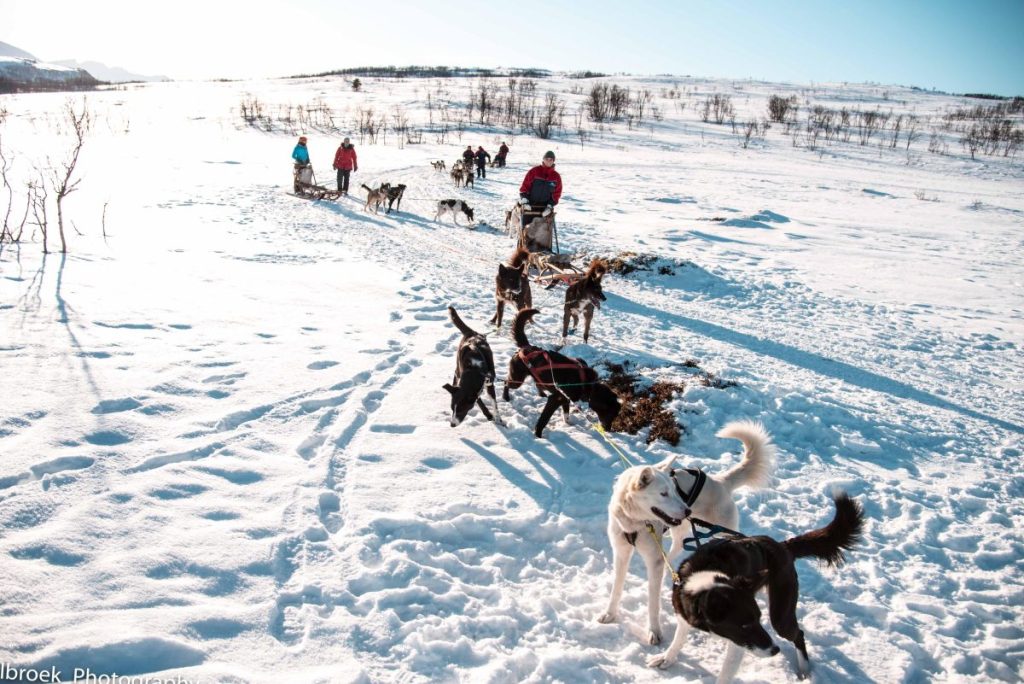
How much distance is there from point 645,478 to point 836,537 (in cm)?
94

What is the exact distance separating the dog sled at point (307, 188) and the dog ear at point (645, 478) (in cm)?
1407

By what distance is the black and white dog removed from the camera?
45.0 feet

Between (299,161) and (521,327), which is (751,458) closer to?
(521,327)

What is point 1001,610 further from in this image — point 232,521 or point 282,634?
point 232,521

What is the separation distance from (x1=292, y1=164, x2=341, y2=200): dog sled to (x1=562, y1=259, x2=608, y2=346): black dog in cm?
1043

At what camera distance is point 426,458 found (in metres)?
4.50

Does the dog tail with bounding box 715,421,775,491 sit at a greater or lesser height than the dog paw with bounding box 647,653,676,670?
greater

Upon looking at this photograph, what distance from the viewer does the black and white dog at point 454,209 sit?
45.0 ft

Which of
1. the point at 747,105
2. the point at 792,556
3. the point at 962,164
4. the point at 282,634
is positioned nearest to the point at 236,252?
the point at 282,634

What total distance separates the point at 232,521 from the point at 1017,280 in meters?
12.5

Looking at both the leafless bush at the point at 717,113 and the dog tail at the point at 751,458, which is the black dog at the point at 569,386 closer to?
the dog tail at the point at 751,458

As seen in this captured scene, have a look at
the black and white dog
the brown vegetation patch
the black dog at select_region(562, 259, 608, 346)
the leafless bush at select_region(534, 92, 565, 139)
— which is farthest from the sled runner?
the leafless bush at select_region(534, 92, 565, 139)

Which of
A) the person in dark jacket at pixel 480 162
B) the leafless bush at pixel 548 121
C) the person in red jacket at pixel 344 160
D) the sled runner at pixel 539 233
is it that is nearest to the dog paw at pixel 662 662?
the sled runner at pixel 539 233

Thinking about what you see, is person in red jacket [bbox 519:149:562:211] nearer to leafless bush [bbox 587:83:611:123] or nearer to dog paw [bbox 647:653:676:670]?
dog paw [bbox 647:653:676:670]
